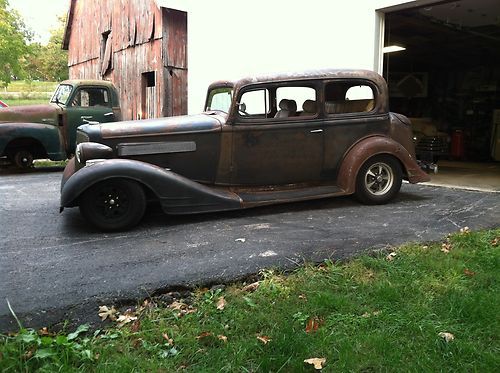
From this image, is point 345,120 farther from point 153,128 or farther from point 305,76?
point 153,128

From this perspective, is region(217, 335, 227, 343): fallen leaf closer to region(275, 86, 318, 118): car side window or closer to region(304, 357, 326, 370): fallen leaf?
region(304, 357, 326, 370): fallen leaf

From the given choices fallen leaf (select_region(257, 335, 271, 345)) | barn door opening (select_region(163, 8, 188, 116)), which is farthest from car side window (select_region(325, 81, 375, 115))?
barn door opening (select_region(163, 8, 188, 116))

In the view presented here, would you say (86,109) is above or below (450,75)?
below

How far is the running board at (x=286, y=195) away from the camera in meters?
5.59

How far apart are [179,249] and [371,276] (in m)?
1.74

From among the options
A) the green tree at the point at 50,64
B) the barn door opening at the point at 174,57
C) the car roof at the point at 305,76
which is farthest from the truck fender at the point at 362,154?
the green tree at the point at 50,64

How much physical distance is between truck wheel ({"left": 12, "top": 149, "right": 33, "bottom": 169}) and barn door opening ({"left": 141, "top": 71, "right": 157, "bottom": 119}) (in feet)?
15.3

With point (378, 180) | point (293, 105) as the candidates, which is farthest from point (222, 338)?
point (378, 180)

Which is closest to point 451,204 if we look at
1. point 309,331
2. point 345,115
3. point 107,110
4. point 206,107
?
point 345,115

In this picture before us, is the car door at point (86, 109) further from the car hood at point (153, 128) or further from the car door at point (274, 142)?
the car door at point (274, 142)

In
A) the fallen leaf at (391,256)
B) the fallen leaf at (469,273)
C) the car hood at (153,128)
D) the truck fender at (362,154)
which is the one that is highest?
the car hood at (153,128)

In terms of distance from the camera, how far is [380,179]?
6191mm

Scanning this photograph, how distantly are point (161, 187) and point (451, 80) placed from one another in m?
14.4

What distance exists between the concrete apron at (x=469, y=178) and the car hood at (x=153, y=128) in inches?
168
